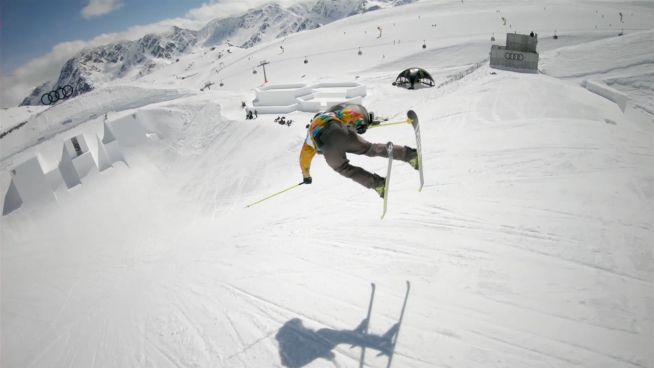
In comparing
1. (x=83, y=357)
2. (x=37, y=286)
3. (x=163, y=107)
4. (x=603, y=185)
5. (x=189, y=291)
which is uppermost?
(x=163, y=107)

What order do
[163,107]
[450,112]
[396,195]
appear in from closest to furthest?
[396,195], [450,112], [163,107]

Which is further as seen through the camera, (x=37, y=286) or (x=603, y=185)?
(x=37, y=286)

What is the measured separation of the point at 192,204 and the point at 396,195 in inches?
488

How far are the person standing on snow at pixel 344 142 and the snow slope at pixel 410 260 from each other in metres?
1.36

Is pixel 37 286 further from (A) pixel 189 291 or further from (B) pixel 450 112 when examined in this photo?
(B) pixel 450 112

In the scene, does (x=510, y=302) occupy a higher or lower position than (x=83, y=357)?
higher

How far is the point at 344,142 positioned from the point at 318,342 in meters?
3.10

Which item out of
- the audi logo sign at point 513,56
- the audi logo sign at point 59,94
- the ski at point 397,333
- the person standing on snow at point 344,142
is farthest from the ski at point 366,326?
the audi logo sign at point 59,94

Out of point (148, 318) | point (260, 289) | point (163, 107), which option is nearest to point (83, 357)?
point (148, 318)

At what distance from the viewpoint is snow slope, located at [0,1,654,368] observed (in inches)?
160

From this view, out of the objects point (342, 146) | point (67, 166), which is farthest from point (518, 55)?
point (67, 166)

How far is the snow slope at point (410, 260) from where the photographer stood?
406cm

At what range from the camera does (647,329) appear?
3615 millimetres

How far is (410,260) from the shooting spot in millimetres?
5371
